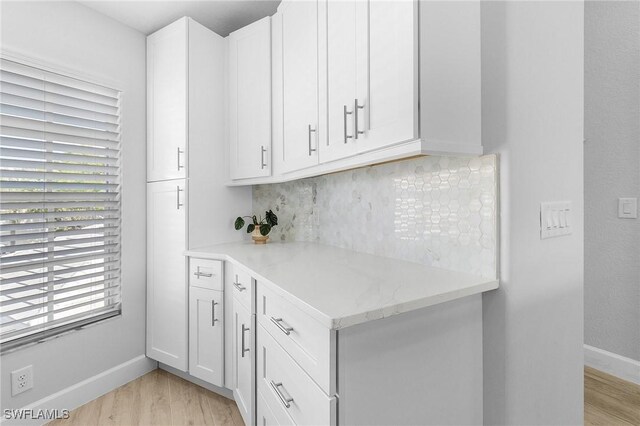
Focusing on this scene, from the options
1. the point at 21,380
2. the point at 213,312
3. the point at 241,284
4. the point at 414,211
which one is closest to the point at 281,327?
the point at 241,284

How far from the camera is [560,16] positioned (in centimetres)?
126

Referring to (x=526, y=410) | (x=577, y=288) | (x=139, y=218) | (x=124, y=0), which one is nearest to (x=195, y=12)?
(x=124, y=0)

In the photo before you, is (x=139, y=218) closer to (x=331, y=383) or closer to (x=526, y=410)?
(x=331, y=383)

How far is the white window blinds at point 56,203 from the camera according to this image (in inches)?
69.4

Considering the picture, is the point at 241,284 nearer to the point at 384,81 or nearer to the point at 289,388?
the point at 289,388

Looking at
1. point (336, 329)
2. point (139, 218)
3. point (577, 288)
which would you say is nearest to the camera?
point (336, 329)

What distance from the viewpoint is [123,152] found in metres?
2.25

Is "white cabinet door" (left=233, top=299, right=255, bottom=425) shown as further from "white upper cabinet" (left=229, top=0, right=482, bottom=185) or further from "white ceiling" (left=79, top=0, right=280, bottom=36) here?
"white ceiling" (left=79, top=0, right=280, bottom=36)

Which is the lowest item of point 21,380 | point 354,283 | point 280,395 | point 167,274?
point 21,380

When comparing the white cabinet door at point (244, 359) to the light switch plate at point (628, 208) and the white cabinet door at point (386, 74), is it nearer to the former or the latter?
the white cabinet door at point (386, 74)

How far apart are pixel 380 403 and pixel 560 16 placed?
4.94 feet

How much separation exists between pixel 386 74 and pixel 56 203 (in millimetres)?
1956

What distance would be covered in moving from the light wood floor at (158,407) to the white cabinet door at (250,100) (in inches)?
54.8

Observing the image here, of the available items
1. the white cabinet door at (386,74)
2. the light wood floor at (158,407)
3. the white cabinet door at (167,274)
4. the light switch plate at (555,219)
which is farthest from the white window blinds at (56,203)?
the light switch plate at (555,219)
